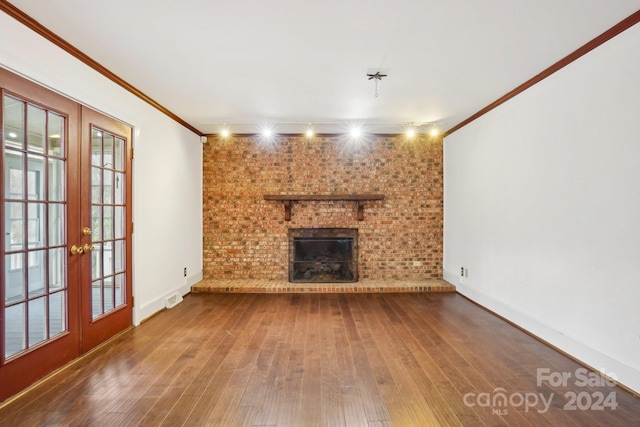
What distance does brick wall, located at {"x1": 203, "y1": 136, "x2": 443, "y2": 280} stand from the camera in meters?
5.15

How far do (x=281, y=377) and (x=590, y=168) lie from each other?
2.99m

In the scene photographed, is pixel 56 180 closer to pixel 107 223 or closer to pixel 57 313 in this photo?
pixel 107 223

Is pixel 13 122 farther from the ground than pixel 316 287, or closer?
farther from the ground

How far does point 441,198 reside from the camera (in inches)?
205

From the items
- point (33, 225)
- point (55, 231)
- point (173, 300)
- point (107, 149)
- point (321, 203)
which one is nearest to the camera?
point (33, 225)

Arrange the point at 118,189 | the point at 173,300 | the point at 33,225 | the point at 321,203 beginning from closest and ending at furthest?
the point at 33,225
the point at 118,189
the point at 173,300
the point at 321,203

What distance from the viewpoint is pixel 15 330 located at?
209cm

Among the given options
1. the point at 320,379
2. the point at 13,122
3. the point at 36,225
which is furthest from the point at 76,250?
the point at 320,379

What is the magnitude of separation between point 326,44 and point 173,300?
3.65m

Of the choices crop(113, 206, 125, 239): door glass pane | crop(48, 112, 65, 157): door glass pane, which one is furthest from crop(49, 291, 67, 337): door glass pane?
crop(48, 112, 65, 157): door glass pane

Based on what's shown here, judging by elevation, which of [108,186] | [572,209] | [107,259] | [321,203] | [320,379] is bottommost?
[320,379]

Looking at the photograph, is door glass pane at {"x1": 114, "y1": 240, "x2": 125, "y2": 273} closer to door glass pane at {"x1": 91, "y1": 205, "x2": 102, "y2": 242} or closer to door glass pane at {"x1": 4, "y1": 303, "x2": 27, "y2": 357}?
door glass pane at {"x1": 91, "y1": 205, "x2": 102, "y2": 242}

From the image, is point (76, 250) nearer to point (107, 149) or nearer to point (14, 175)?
point (14, 175)

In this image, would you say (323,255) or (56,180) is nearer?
(56,180)
